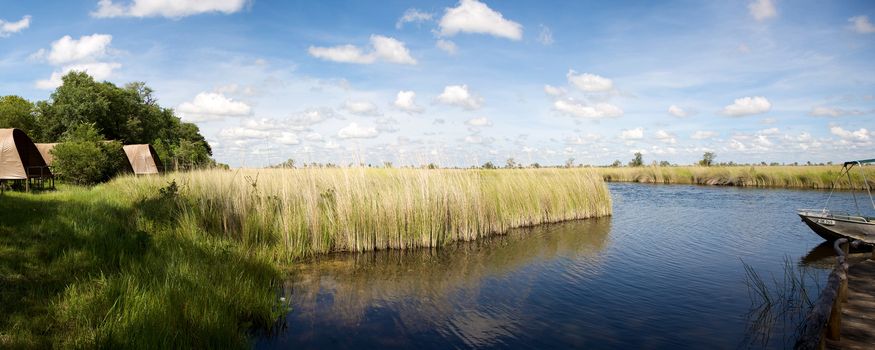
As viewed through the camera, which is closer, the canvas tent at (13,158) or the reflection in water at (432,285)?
the reflection in water at (432,285)

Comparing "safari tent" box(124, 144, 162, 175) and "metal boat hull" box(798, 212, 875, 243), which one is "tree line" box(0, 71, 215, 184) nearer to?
"safari tent" box(124, 144, 162, 175)

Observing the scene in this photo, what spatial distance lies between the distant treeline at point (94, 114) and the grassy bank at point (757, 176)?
40.5m

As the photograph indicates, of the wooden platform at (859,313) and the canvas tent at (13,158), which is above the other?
the canvas tent at (13,158)

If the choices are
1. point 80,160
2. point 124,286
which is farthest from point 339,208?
point 80,160

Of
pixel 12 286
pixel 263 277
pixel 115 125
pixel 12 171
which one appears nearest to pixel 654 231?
pixel 263 277

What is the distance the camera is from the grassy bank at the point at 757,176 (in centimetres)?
3152

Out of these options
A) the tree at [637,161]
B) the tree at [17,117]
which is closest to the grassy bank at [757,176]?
the tree at [637,161]

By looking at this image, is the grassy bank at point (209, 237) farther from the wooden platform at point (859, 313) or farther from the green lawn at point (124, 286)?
the wooden platform at point (859, 313)

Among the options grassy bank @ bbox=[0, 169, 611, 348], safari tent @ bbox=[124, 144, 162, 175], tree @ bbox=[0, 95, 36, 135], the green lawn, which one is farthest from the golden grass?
tree @ bbox=[0, 95, 36, 135]

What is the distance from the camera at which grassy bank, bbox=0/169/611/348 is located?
422cm

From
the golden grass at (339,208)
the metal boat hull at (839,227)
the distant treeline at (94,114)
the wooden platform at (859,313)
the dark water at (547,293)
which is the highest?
the distant treeline at (94,114)

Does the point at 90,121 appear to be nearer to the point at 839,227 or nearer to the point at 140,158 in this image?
the point at 140,158

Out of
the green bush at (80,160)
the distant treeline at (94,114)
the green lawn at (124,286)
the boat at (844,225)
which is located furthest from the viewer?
the distant treeline at (94,114)

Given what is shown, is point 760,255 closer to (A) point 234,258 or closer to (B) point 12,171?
(A) point 234,258
